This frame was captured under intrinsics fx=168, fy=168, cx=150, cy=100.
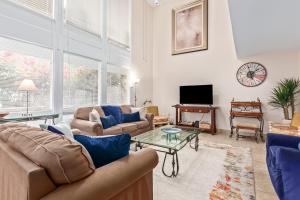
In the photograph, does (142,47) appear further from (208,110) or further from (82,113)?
(82,113)

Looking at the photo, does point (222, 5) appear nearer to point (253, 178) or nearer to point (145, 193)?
point (253, 178)

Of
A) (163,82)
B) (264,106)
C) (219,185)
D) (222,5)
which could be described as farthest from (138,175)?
(222,5)

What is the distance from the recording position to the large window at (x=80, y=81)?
12.8 feet

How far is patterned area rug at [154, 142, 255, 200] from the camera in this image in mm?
1924

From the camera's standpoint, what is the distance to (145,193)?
1.34 m

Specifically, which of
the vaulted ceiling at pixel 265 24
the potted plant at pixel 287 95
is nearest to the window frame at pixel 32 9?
the vaulted ceiling at pixel 265 24

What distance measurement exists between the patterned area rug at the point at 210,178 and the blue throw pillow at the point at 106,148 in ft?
3.19

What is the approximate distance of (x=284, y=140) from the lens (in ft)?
6.98

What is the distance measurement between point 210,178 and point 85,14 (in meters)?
4.55

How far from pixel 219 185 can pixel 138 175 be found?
142 cm

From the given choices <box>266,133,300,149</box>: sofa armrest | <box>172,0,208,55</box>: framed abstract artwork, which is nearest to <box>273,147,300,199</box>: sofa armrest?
<box>266,133,300,149</box>: sofa armrest

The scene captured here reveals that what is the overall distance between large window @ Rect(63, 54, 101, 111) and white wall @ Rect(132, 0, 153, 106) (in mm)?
1480

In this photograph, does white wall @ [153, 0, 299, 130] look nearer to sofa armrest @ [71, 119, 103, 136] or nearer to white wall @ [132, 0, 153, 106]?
white wall @ [132, 0, 153, 106]

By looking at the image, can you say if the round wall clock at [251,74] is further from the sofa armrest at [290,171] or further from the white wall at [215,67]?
the sofa armrest at [290,171]
